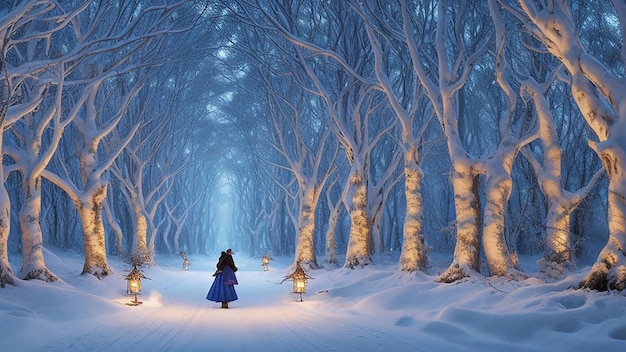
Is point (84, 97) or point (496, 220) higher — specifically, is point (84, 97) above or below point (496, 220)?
above

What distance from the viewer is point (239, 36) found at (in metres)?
23.3

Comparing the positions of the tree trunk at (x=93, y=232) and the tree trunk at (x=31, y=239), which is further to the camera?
the tree trunk at (x=93, y=232)

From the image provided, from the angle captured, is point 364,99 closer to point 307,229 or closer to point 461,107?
point 461,107

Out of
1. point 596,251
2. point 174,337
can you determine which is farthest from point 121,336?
point 596,251

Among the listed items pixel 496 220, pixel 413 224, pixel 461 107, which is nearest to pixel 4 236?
pixel 413 224

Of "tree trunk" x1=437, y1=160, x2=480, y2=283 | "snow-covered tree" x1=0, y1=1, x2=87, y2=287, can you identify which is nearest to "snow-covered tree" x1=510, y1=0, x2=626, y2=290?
"tree trunk" x1=437, y1=160, x2=480, y2=283

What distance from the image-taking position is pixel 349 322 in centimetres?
910

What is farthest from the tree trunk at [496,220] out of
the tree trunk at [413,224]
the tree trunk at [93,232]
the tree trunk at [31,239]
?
the tree trunk at [93,232]

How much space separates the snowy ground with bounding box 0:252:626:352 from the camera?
6.66 m

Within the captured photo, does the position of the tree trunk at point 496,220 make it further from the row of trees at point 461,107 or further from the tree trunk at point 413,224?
the tree trunk at point 413,224

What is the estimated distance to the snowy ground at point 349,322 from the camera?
666 centimetres

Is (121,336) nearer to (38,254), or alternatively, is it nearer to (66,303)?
(66,303)

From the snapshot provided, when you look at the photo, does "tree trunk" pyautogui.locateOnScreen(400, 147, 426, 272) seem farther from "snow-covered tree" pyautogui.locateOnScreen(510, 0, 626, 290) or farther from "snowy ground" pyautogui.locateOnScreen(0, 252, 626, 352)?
"snow-covered tree" pyautogui.locateOnScreen(510, 0, 626, 290)

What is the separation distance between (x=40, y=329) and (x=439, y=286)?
24.2ft
